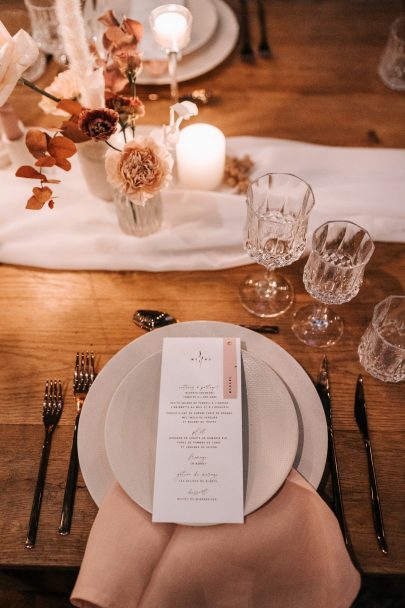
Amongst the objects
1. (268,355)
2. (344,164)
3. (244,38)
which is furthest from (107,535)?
(244,38)

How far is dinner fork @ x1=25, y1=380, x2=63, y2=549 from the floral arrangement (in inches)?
12.9

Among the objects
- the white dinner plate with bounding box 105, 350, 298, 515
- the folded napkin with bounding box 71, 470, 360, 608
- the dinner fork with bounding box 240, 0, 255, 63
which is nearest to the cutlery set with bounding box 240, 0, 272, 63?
the dinner fork with bounding box 240, 0, 255, 63

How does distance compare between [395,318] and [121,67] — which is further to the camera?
[395,318]

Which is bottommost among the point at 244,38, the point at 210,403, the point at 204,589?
the point at 204,589

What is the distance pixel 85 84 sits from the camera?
2.80 ft

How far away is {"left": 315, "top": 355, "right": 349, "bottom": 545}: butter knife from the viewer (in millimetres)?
768

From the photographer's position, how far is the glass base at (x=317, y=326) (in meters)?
0.95

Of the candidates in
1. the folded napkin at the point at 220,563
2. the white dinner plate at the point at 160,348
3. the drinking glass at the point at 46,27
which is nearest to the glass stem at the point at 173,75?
the drinking glass at the point at 46,27

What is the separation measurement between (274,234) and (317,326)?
0.20 m

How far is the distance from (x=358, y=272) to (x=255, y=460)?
358 mm

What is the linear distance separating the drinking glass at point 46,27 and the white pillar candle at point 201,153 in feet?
1.53

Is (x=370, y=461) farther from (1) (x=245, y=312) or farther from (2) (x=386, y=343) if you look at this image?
→ (1) (x=245, y=312)

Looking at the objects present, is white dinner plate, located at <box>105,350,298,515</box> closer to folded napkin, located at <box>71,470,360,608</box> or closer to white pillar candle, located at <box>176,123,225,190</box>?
folded napkin, located at <box>71,470,360,608</box>

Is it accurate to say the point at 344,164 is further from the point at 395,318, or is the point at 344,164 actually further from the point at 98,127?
the point at 98,127
